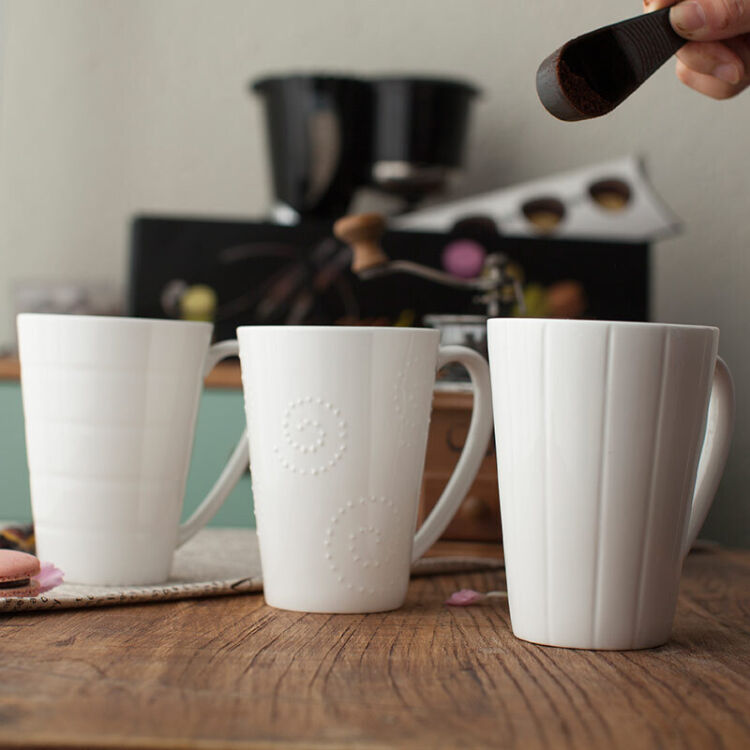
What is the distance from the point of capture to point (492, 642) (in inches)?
16.9

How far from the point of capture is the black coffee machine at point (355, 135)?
1.19 m

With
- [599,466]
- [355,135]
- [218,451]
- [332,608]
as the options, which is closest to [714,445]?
[599,466]

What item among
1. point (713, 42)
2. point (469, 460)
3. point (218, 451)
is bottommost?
point (218, 451)

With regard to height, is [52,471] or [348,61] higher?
[348,61]

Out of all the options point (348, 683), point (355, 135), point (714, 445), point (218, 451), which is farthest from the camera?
point (355, 135)

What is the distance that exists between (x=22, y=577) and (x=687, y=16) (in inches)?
17.0

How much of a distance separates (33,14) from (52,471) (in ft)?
3.74

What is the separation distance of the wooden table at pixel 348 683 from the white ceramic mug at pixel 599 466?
0.06 feet

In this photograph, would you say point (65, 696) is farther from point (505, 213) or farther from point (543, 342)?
point (505, 213)

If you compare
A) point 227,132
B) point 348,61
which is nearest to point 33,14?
point 227,132

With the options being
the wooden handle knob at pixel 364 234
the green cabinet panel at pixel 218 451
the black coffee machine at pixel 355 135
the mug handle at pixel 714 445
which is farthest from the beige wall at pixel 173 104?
the mug handle at pixel 714 445

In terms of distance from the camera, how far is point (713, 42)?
1.92ft

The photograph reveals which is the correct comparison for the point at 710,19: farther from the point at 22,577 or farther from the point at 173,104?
the point at 173,104

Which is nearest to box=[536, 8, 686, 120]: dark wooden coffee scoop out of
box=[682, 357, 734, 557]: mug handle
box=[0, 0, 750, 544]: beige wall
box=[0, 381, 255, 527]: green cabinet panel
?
box=[682, 357, 734, 557]: mug handle
